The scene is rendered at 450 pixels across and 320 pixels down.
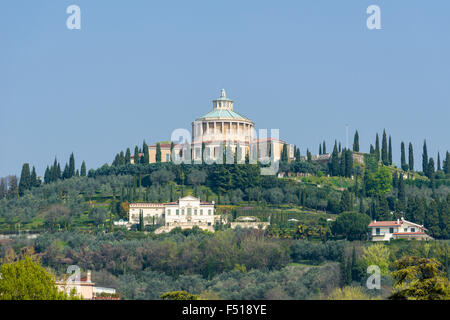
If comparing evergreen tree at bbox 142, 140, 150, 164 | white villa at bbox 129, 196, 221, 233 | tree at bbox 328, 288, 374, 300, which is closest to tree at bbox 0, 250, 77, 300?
tree at bbox 328, 288, 374, 300

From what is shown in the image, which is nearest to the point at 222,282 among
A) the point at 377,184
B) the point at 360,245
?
the point at 360,245

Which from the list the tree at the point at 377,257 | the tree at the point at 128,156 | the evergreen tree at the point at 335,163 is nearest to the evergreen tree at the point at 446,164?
the evergreen tree at the point at 335,163

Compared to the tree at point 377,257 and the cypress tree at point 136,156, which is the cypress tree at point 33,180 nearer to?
the cypress tree at point 136,156

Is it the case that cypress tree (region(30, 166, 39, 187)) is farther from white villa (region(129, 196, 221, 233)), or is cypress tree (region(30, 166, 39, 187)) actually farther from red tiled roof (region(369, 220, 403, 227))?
red tiled roof (region(369, 220, 403, 227))

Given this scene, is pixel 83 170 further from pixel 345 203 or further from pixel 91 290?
pixel 91 290

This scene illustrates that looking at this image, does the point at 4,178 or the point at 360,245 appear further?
the point at 4,178
